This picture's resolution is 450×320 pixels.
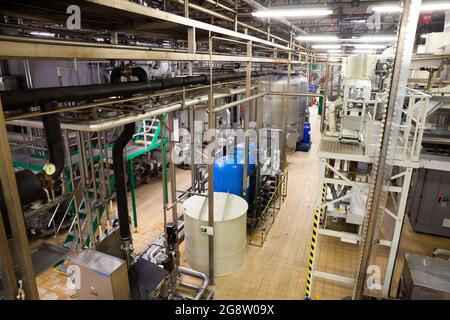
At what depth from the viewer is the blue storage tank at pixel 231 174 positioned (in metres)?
7.57

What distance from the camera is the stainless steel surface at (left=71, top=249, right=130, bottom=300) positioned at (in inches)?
143

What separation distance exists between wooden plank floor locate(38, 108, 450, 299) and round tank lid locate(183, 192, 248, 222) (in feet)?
4.16

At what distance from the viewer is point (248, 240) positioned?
7.54 m

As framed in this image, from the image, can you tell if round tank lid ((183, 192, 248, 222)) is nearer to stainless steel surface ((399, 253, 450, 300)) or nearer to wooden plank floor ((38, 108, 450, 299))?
wooden plank floor ((38, 108, 450, 299))

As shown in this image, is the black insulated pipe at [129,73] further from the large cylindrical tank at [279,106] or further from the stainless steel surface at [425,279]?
the large cylindrical tank at [279,106]

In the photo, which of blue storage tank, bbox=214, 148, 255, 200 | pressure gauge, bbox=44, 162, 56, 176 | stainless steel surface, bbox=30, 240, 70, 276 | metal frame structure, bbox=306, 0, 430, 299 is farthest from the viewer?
blue storage tank, bbox=214, 148, 255, 200

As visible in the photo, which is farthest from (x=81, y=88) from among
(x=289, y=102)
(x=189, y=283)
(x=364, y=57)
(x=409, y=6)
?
(x=289, y=102)

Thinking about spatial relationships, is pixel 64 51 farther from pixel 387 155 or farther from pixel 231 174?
pixel 231 174

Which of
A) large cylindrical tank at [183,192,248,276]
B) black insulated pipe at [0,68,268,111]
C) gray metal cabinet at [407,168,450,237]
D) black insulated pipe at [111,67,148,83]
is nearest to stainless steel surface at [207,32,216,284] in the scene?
large cylindrical tank at [183,192,248,276]

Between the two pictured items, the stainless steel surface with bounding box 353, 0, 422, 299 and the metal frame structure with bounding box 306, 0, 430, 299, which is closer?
the stainless steel surface with bounding box 353, 0, 422, 299

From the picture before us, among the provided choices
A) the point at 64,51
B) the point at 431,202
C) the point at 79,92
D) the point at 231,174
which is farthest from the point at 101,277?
the point at 431,202

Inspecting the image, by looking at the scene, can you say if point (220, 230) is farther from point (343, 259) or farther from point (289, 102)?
point (289, 102)

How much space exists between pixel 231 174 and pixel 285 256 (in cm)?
234

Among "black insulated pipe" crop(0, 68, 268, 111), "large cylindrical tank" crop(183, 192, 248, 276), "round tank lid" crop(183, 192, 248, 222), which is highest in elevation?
"black insulated pipe" crop(0, 68, 268, 111)
